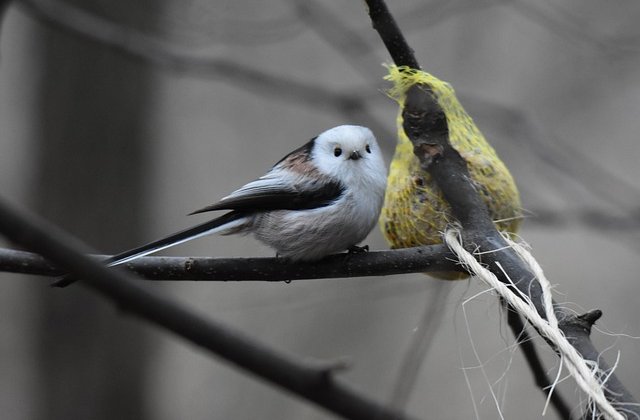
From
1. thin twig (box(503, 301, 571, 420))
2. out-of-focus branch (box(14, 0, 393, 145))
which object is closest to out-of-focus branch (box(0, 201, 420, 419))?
thin twig (box(503, 301, 571, 420))

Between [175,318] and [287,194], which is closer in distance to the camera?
[175,318]

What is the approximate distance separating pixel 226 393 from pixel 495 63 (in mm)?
2316

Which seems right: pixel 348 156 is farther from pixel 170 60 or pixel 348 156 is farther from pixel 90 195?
pixel 90 195

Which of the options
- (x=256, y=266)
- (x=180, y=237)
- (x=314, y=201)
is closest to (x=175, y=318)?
(x=256, y=266)

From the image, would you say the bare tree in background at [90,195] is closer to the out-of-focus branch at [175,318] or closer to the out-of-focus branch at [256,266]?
the out-of-focus branch at [256,266]

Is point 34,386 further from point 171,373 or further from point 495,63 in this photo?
point 495,63

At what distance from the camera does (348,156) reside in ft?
5.17

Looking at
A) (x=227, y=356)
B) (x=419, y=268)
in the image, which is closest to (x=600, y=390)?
(x=419, y=268)

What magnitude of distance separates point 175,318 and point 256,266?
0.73m

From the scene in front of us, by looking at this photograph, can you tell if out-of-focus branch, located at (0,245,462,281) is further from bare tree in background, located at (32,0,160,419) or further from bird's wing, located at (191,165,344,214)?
bare tree in background, located at (32,0,160,419)

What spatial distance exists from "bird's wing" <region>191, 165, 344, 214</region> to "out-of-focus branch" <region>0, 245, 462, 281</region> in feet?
0.67

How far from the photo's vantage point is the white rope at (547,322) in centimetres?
88

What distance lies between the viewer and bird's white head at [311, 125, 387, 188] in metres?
1.53

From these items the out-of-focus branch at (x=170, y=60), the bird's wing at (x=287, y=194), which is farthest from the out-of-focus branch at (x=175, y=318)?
the out-of-focus branch at (x=170, y=60)
